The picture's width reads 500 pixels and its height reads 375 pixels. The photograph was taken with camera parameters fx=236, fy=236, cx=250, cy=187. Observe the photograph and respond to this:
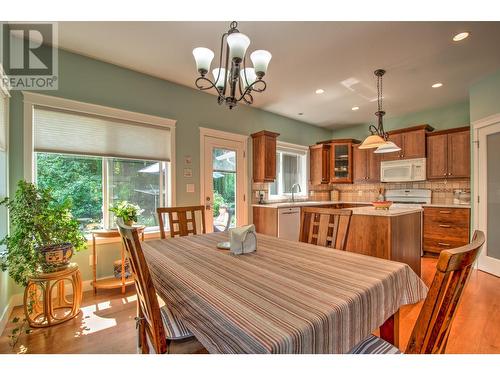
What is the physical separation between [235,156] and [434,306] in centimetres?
362

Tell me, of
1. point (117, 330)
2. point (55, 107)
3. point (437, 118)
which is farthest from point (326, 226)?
point (437, 118)

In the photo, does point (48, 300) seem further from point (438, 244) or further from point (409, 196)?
point (409, 196)

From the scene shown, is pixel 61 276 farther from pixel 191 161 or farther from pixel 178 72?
pixel 178 72

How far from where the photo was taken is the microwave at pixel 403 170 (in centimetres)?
432

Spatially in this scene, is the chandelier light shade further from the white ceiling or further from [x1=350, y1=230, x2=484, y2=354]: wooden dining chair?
[x1=350, y1=230, x2=484, y2=354]: wooden dining chair

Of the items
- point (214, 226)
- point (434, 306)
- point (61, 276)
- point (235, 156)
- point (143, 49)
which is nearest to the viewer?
point (434, 306)

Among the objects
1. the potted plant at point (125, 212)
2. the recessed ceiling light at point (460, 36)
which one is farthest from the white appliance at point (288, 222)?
the recessed ceiling light at point (460, 36)

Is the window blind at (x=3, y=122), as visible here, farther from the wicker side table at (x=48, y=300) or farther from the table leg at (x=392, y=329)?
the table leg at (x=392, y=329)

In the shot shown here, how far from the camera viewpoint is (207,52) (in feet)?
5.54

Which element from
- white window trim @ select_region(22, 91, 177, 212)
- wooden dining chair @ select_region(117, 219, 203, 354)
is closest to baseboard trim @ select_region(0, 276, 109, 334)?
white window trim @ select_region(22, 91, 177, 212)

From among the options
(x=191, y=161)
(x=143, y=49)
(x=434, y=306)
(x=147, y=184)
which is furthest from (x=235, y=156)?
(x=434, y=306)

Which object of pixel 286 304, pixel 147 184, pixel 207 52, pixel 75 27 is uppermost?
pixel 75 27

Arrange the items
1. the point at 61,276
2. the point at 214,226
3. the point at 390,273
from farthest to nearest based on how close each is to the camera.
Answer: the point at 214,226
the point at 61,276
the point at 390,273

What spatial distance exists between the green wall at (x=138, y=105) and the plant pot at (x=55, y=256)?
69cm
